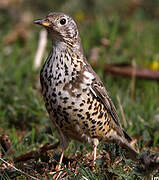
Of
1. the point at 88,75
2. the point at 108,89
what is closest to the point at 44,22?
the point at 88,75

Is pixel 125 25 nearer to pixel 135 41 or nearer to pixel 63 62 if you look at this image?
pixel 135 41

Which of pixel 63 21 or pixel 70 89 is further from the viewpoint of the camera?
pixel 63 21

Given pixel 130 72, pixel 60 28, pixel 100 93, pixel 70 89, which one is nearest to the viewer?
pixel 70 89

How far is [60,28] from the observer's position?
15.1 feet

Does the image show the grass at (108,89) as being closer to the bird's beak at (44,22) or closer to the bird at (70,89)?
the bird at (70,89)

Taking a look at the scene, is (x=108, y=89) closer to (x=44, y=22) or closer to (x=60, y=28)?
(x=60, y=28)

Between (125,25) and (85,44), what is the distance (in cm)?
105

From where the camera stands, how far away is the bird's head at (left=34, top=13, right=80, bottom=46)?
4.57 metres

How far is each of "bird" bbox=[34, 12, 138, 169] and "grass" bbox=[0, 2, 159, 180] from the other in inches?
9.2

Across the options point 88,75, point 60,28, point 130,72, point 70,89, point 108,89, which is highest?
point 60,28

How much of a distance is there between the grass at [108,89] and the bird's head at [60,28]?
105 cm

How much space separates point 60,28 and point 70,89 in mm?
591

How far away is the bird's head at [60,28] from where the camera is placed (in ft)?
15.0

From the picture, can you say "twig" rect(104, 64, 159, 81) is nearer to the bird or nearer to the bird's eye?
the bird
